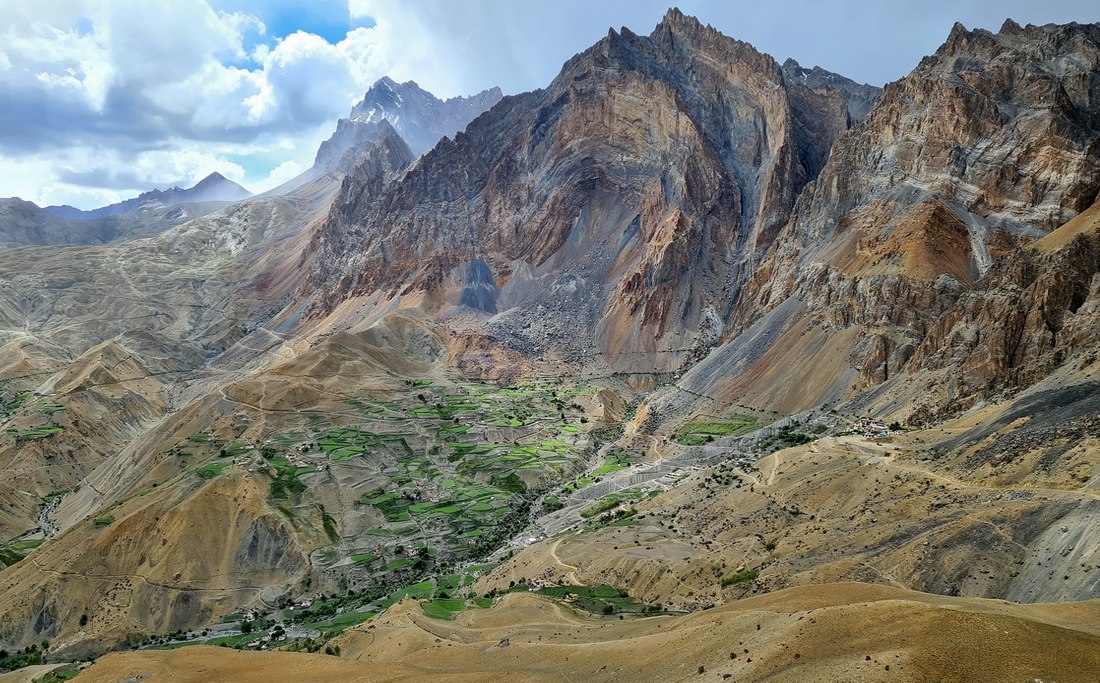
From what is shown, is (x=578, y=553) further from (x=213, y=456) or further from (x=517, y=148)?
(x=517, y=148)

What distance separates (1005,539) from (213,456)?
83819 millimetres

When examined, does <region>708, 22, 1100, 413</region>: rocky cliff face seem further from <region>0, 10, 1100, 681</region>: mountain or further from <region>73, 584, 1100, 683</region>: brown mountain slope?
<region>73, 584, 1100, 683</region>: brown mountain slope

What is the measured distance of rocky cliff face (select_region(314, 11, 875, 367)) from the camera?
465 ft

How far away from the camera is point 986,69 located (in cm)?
9806

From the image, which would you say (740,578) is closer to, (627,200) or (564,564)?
(564,564)

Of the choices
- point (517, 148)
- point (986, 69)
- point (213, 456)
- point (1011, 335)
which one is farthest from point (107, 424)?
point (986, 69)

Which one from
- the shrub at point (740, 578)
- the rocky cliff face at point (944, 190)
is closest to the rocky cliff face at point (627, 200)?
the rocky cliff face at point (944, 190)

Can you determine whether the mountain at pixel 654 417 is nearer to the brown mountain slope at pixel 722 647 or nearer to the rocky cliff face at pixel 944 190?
the brown mountain slope at pixel 722 647

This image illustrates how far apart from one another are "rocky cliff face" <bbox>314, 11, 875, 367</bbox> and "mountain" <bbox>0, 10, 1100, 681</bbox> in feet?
2.62

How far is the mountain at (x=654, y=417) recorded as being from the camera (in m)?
38.4

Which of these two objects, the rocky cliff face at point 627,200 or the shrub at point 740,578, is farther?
the rocky cliff face at point 627,200

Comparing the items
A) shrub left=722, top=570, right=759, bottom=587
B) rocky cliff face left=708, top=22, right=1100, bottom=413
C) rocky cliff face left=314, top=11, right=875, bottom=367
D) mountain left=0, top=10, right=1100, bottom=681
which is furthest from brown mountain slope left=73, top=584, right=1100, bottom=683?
rocky cliff face left=314, top=11, right=875, bottom=367

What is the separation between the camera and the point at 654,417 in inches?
4035

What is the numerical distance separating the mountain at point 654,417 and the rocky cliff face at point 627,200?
0.80 metres
